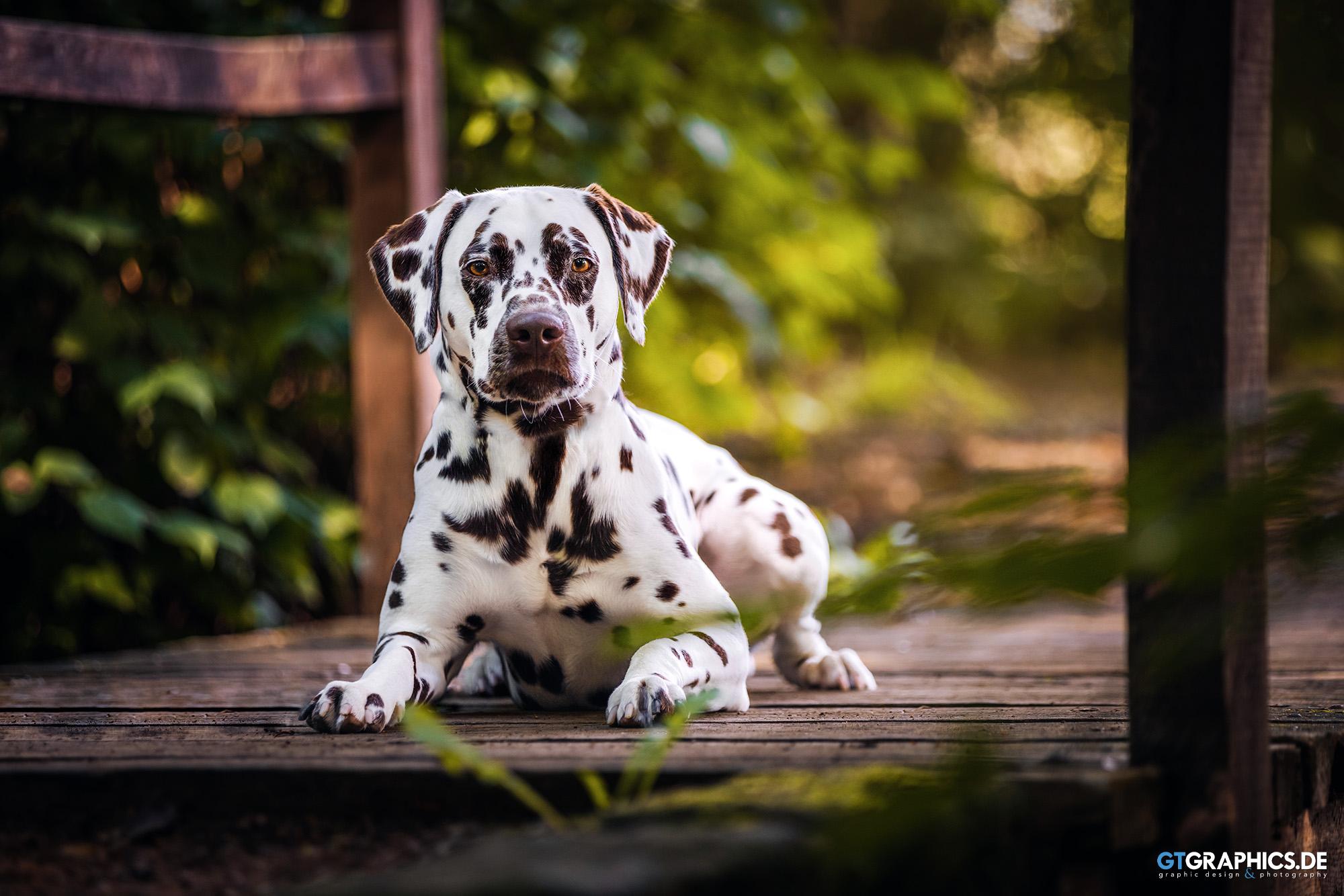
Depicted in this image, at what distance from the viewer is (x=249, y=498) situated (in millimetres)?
5129

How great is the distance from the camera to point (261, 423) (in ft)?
18.5

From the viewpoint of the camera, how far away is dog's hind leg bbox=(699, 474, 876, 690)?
327 centimetres

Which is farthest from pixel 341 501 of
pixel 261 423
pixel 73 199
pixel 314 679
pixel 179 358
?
pixel 314 679

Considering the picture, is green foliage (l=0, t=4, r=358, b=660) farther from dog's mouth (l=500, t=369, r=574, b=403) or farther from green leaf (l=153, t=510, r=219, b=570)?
dog's mouth (l=500, t=369, r=574, b=403)

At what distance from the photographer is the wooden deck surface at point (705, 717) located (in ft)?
6.89

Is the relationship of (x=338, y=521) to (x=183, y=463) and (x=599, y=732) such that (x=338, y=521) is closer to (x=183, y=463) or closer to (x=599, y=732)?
(x=183, y=463)

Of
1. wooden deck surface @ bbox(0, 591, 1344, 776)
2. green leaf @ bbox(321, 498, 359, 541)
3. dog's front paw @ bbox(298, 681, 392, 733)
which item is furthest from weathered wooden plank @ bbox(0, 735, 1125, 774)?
green leaf @ bbox(321, 498, 359, 541)

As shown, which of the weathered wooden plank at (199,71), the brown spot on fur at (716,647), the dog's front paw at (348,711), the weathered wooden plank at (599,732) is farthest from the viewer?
the weathered wooden plank at (199,71)

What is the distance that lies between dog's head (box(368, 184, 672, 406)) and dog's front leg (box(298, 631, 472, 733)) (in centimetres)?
56

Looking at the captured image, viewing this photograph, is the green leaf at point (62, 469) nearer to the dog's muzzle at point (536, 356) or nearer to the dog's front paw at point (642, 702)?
the dog's muzzle at point (536, 356)

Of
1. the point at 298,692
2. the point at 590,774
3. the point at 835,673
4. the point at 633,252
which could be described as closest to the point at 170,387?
the point at 298,692

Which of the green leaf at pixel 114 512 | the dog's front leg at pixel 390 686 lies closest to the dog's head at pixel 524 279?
the dog's front leg at pixel 390 686

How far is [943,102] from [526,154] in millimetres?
2828

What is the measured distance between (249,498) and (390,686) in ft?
9.12
